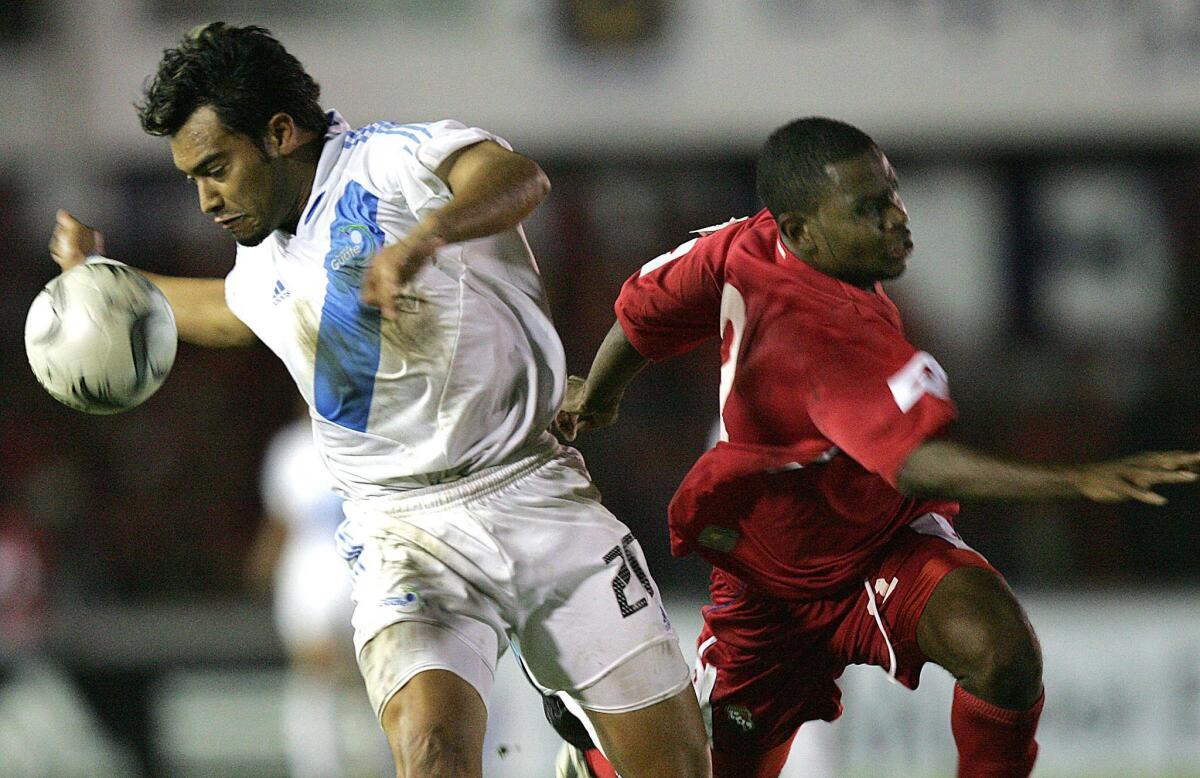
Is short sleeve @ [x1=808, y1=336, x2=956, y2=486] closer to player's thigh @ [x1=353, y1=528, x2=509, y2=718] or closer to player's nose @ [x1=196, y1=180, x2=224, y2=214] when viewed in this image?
player's thigh @ [x1=353, y1=528, x2=509, y2=718]

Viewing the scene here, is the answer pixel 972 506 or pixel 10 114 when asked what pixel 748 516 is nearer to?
pixel 972 506

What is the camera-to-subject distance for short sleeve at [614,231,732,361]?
3.62m

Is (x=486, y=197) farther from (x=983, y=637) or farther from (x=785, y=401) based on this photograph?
(x=983, y=637)

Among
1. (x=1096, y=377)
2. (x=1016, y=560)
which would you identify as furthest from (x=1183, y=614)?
(x=1096, y=377)

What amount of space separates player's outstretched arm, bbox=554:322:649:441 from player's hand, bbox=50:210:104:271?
114cm

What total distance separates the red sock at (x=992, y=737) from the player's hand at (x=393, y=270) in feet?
4.57

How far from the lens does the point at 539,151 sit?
10.3 m

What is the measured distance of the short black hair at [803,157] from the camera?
3.26m

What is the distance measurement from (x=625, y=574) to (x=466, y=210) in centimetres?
91

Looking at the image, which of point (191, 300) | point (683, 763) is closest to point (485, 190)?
point (191, 300)

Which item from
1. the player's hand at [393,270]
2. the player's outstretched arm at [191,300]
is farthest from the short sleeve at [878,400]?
the player's outstretched arm at [191,300]

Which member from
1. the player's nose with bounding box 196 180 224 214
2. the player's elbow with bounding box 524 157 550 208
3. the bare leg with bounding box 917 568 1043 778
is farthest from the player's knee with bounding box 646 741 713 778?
the player's nose with bounding box 196 180 224 214

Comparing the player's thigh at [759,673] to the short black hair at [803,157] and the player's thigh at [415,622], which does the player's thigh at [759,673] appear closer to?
the player's thigh at [415,622]

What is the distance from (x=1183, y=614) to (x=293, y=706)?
4031mm
